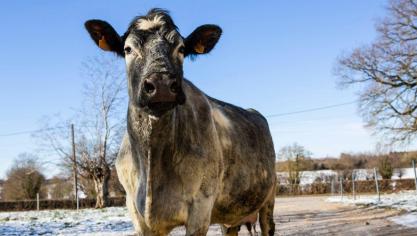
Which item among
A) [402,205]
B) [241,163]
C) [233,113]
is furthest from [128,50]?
[402,205]

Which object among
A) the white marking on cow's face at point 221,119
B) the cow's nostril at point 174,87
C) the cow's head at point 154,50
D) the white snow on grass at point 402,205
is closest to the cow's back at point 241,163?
the white marking on cow's face at point 221,119

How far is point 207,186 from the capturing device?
168 inches

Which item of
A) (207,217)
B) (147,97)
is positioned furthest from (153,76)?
(207,217)

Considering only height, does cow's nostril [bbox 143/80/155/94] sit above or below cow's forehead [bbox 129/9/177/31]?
below

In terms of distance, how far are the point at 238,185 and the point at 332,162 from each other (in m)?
113

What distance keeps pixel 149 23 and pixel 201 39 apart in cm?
59

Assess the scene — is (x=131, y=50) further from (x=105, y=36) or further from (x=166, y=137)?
(x=166, y=137)

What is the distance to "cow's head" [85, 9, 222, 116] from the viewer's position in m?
3.48

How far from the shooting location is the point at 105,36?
4387mm

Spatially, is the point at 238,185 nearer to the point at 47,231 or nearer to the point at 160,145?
the point at 160,145

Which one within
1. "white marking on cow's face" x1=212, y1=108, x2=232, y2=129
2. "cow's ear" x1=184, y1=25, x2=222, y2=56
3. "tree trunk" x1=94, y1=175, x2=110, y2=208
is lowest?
"tree trunk" x1=94, y1=175, x2=110, y2=208

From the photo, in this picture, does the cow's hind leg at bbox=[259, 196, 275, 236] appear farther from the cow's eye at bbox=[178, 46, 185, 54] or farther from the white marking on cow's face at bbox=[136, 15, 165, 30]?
the white marking on cow's face at bbox=[136, 15, 165, 30]

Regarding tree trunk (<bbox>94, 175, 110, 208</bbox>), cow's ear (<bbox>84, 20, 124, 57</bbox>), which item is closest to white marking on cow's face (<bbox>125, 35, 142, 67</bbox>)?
cow's ear (<bbox>84, 20, 124, 57</bbox>)

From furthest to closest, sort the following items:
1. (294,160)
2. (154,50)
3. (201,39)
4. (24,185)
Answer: (294,160) < (24,185) < (201,39) < (154,50)
